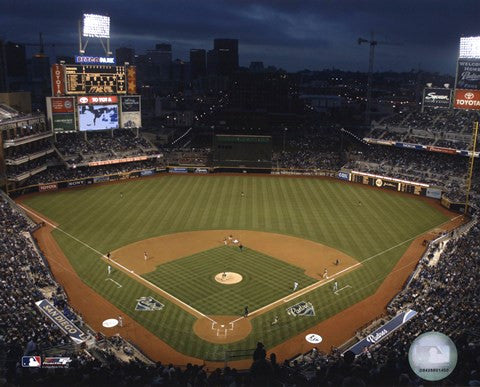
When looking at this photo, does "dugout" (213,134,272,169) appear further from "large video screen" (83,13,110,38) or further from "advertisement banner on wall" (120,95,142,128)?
"large video screen" (83,13,110,38)

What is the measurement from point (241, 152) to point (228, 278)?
123 ft

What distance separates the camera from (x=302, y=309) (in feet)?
87.7

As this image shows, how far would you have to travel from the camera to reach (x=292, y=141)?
83.5m

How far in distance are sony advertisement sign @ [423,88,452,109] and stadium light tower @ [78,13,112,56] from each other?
4493 cm

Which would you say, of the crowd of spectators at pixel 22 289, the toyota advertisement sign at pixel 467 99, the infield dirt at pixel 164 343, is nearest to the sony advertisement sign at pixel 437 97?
the toyota advertisement sign at pixel 467 99

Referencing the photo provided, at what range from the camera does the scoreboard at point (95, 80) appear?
59.7 metres

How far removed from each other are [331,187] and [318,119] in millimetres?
56223

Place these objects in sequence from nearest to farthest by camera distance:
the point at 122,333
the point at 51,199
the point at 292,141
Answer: the point at 122,333 → the point at 51,199 → the point at 292,141

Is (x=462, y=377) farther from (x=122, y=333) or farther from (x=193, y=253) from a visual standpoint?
(x=193, y=253)

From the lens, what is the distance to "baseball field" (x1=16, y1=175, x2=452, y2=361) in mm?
25641

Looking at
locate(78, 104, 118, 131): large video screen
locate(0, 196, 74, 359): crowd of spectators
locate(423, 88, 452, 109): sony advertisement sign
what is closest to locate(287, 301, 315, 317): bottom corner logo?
locate(0, 196, 74, 359): crowd of spectators

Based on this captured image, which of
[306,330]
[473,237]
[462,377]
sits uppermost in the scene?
[462,377]

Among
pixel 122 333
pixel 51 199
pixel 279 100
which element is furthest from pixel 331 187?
pixel 279 100

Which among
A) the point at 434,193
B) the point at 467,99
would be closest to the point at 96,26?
the point at 467,99
